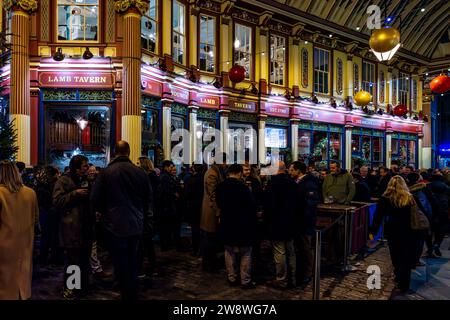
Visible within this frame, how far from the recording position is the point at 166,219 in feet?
24.9

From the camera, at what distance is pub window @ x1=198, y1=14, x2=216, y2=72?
1477cm

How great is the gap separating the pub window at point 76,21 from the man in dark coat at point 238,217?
26.1ft

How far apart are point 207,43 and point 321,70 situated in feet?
23.6

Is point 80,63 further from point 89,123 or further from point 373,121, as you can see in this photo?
point 373,121

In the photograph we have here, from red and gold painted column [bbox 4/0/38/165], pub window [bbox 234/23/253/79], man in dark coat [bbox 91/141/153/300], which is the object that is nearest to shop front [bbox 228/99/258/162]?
pub window [bbox 234/23/253/79]

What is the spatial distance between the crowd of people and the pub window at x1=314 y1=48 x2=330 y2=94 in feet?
39.9

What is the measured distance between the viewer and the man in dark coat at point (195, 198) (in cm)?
731

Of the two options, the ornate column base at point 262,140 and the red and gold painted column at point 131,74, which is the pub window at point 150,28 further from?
the ornate column base at point 262,140

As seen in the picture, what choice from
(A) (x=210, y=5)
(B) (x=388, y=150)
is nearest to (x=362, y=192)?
(A) (x=210, y=5)

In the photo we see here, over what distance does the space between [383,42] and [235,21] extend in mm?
9337

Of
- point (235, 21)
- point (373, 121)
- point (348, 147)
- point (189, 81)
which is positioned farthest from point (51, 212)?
point (373, 121)

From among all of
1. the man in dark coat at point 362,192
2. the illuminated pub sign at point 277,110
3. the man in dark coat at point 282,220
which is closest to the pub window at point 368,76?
the illuminated pub sign at point 277,110

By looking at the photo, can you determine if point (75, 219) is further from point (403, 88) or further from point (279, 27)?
point (403, 88)

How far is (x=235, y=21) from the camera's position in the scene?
1587 cm
